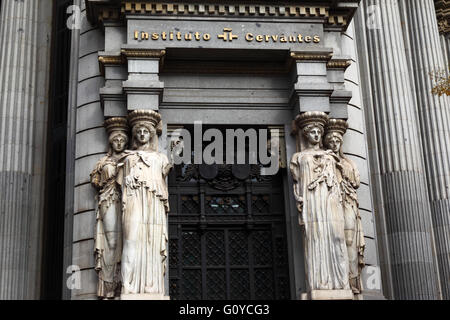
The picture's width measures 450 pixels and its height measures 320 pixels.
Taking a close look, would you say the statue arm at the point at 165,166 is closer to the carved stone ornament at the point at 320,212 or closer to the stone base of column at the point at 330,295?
the carved stone ornament at the point at 320,212

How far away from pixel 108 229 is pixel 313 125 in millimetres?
5968

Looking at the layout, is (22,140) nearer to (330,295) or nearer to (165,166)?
(165,166)

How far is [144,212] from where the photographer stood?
675 inches

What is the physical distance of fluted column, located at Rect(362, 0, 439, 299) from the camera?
2250 cm

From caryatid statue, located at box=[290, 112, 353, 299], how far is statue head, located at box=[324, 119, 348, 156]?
1.17 feet

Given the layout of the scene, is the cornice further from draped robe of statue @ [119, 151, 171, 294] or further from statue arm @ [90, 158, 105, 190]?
statue arm @ [90, 158, 105, 190]

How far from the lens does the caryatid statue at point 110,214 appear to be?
17219 millimetres

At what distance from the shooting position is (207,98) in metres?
19.3

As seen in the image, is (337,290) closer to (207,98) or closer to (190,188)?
(190,188)

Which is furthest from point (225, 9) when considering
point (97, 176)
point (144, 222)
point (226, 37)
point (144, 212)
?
point (144, 222)

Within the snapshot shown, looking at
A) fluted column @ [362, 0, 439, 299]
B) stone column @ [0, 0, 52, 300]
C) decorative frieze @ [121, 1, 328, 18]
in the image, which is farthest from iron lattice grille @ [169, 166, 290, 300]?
stone column @ [0, 0, 52, 300]

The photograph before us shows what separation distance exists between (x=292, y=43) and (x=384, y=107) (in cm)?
608

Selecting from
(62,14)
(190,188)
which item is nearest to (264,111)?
(190,188)

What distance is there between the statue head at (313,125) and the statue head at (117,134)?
15.3 feet
